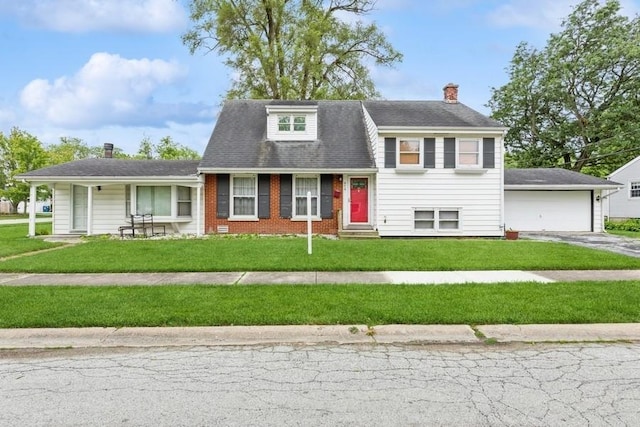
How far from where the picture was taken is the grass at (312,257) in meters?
8.91

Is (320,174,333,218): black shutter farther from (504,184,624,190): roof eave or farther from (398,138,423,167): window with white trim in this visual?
(504,184,624,190): roof eave

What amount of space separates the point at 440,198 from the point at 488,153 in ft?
8.61

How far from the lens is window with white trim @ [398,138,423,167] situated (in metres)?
15.9

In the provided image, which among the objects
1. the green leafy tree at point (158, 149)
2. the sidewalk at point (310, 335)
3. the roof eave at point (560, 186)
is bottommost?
the sidewalk at point (310, 335)

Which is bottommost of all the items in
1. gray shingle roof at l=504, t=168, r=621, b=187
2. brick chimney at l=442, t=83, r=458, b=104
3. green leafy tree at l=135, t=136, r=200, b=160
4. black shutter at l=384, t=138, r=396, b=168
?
gray shingle roof at l=504, t=168, r=621, b=187

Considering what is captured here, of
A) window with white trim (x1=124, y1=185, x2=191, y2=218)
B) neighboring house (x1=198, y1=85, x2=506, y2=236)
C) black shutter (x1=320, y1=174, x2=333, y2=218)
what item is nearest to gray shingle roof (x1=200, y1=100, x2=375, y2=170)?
neighboring house (x1=198, y1=85, x2=506, y2=236)

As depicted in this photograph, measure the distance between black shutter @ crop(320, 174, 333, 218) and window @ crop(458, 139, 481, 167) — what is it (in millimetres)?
5206

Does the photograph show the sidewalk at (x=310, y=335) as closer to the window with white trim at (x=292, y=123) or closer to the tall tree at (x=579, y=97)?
the window with white trim at (x=292, y=123)

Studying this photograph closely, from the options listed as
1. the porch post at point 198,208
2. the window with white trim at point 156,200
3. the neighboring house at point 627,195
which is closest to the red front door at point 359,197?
the porch post at point 198,208

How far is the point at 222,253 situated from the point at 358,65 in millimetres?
23187

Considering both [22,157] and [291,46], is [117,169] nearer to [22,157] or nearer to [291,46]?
[291,46]

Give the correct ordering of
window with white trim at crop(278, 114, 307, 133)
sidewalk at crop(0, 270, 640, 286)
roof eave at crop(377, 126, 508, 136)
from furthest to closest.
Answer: window with white trim at crop(278, 114, 307, 133)
roof eave at crop(377, 126, 508, 136)
sidewalk at crop(0, 270, 640, 286)

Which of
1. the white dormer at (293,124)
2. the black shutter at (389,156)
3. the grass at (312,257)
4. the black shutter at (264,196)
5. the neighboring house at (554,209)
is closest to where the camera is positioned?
the grass at (312,257)

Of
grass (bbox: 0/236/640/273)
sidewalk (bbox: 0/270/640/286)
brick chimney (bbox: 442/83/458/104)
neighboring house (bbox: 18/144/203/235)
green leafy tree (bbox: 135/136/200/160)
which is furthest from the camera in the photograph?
green leafy tree (bbox: 135/136/200/160)
